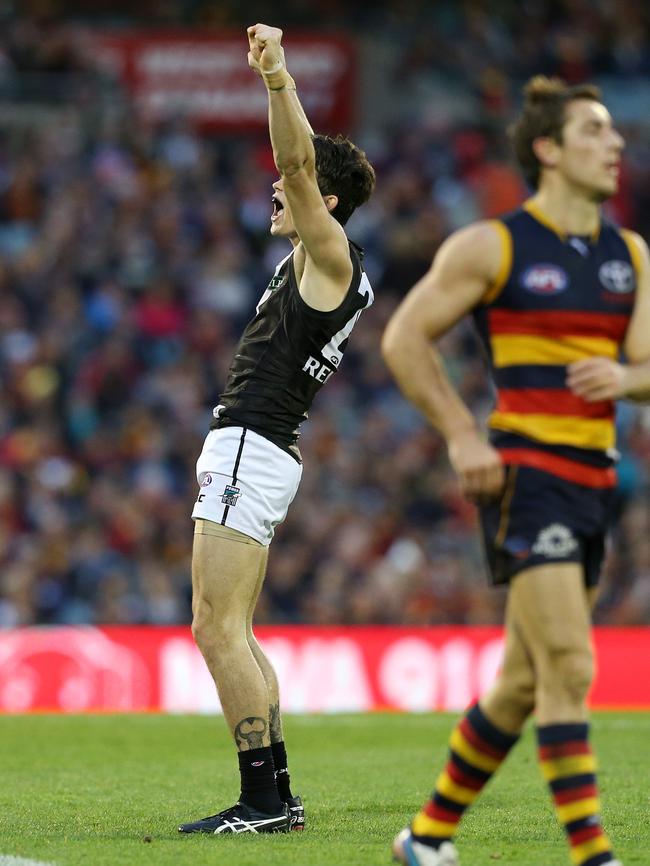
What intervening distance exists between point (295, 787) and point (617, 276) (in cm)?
389

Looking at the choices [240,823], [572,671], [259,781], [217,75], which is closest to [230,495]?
[259,781]

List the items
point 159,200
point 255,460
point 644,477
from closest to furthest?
1. point 255,460
2. point 644,477
3. point 159,200

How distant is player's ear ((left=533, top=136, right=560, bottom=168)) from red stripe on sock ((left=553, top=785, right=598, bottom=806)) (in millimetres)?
1866

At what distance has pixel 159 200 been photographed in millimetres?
19453

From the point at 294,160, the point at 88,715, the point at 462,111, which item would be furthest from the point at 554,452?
the point at 462,111

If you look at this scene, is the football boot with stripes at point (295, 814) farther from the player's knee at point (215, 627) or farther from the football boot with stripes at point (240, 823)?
the player's knee at point (215, 627)

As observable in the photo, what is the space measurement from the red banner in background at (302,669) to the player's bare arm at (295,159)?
8.30m

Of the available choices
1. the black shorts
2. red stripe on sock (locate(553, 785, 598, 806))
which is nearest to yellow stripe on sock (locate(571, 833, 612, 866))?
red stripe on sock (locate(553, 785, 598, 806))

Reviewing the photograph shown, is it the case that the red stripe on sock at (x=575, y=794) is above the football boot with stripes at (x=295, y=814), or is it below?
above

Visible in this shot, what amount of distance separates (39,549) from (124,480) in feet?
4.25

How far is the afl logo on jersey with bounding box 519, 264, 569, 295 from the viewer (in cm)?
497

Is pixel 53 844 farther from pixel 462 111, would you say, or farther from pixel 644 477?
pixel 462 111

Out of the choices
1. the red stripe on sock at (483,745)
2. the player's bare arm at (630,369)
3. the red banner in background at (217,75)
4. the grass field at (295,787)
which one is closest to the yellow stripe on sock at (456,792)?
the red stripe on sock at (483,745)

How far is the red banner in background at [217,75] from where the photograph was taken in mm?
21656
